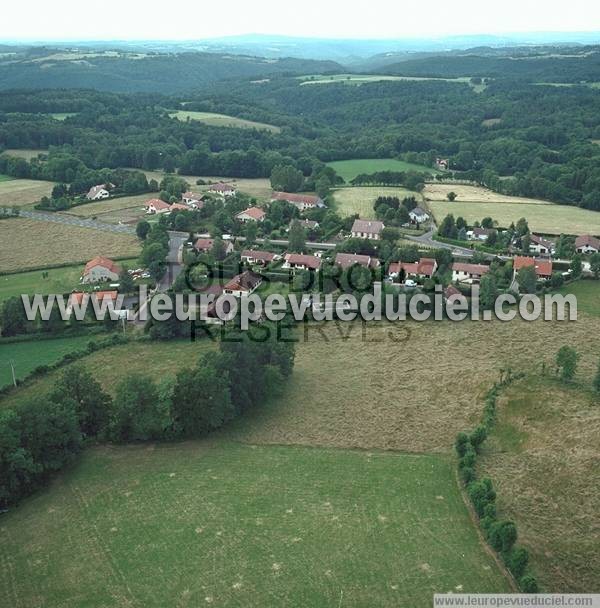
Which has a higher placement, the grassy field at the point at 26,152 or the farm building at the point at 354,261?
the grassy field at the point at 26,152

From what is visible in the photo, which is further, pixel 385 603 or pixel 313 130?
pixel 313 130

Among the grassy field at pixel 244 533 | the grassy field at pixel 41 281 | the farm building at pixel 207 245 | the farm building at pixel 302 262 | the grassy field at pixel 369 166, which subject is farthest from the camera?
the grassy field at pixel 369 166

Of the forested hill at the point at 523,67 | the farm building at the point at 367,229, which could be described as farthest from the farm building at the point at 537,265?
the forested hill at the point at 523,67

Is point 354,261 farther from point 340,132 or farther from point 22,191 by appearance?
point 340,132

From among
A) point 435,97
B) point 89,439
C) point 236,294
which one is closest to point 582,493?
point 89,439

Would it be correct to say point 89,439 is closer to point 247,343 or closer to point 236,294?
point 247,343

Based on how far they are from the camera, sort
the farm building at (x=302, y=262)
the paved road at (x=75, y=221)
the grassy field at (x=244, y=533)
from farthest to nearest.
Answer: the paved road at (x=75, y=221)
the farm building at (x=302, y=262)
the grassy field at (x=244, y=533)

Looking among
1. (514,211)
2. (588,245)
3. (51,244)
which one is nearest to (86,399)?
(51,244)

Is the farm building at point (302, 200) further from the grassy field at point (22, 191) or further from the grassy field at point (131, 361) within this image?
the grassy field at point (131, 361)
